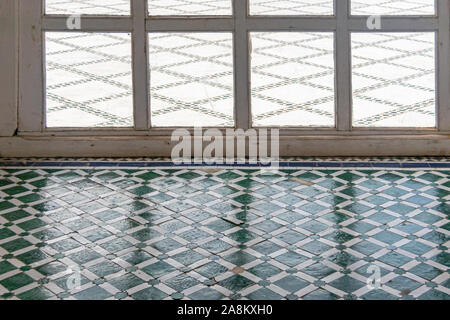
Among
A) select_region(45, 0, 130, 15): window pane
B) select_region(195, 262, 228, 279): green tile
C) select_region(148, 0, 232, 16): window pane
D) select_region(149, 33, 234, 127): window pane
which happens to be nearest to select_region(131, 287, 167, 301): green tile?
select_region(195, 262, 228, 279): green tile

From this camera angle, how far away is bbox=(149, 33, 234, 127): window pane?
208 inches

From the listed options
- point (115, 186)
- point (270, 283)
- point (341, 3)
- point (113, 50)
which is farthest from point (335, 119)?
point (113, 50)

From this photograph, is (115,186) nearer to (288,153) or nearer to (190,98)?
(288,153)

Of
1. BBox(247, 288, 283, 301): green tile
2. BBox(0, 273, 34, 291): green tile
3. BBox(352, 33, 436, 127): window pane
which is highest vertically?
BBox(352, 33, 436, 127): window pane

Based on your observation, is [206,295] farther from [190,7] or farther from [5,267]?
[190,7]

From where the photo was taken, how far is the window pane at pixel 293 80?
5281 millimetres

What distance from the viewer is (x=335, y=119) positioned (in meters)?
4.80

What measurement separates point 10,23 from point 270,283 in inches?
95.8

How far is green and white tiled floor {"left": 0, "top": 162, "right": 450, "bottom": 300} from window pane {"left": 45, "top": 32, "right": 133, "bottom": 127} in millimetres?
728

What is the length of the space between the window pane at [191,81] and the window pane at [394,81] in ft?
3.14

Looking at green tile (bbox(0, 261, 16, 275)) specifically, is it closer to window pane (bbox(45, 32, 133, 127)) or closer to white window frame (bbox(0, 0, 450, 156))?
white window frame (bbox(0, 0, 450, 156))

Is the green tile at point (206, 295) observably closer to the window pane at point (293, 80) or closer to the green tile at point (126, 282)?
the green tile at point (126, 282)

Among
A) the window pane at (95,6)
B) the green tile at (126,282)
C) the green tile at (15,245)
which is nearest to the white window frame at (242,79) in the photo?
the green tile at (15,245)

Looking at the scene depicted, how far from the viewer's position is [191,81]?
21.2 feet
